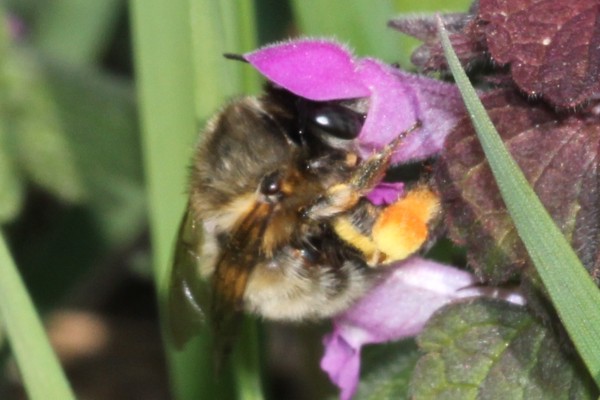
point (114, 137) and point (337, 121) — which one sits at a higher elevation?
point (337, 121)

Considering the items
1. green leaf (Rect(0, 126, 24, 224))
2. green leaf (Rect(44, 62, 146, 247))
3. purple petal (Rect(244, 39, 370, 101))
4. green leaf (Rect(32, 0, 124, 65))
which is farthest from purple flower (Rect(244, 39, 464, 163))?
green leaf (Rect(32, 0, 124, 65))

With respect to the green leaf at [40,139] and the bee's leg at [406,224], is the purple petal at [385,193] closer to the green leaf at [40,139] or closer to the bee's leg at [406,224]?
the bee's leg at [406,224]

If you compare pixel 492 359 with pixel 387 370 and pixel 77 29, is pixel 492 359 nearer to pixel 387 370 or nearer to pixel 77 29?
pixel 387 370

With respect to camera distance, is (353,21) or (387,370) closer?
(387,370)

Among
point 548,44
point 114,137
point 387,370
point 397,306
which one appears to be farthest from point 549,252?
point 114,137

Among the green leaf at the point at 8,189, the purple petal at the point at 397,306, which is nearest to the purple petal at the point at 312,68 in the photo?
the purple petal at the point at 397,306

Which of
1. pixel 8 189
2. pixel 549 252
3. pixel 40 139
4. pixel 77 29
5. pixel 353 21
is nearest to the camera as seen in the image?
Answer: pixel 549 252
